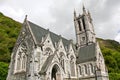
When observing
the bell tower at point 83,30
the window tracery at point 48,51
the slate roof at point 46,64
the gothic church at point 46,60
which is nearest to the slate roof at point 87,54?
the gothic church at point 46,60

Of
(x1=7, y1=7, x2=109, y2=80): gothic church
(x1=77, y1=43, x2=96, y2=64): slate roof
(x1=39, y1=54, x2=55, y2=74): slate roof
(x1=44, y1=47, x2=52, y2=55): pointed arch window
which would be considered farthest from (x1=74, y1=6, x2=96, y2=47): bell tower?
(x1=39, y1=54, x2=55, y2=74): slate roof

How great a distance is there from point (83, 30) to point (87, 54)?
36.7 ft

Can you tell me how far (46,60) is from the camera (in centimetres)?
3000

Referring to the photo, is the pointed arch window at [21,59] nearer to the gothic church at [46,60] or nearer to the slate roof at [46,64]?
the gothic church at [46,60]

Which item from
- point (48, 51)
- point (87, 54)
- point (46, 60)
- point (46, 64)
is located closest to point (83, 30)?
point (87, 54)

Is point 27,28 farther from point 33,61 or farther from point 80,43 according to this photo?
point 80,43

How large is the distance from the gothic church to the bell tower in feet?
16.5

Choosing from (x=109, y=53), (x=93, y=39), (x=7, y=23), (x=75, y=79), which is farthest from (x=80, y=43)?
(x=7, y=23)

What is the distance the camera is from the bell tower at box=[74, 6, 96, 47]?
47812mm

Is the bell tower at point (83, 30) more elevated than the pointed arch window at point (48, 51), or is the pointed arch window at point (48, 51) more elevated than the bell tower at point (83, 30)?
the bell tower at point (83, 30)

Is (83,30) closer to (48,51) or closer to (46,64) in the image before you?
(48,51)

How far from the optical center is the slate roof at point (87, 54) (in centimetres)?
3865

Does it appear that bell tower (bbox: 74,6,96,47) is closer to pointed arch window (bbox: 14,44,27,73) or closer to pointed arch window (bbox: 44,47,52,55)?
pointed arch window (bbox: 44,47,52,55)

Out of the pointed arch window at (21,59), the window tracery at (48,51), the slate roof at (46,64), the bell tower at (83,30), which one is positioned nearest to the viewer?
the slate roof at (46,64)
